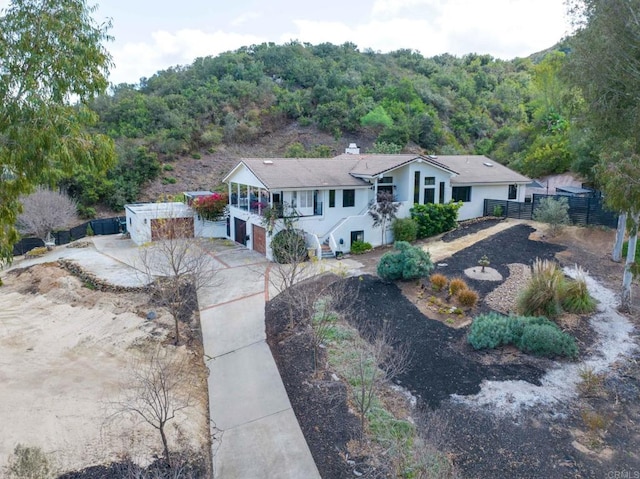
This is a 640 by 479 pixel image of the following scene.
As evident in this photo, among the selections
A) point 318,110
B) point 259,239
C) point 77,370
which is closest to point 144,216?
point 259,239

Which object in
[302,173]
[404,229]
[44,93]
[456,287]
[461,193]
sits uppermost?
[44,93]

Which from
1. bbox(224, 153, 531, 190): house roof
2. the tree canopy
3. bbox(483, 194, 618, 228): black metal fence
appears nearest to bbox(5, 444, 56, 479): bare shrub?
the tree canopy

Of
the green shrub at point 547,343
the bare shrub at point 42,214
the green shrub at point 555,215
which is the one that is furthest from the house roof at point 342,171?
the green shrub at point 547,343

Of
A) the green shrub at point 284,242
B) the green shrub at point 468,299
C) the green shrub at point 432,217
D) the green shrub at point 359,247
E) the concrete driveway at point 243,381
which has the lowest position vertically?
the concrete driveway at point 243,381

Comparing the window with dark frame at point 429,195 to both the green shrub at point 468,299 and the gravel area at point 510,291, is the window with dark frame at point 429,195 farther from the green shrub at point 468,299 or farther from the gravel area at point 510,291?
the green shrub at point 468,299

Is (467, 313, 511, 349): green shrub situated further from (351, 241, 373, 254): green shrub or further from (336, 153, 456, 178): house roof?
(336, 153, 456, 178): house roof

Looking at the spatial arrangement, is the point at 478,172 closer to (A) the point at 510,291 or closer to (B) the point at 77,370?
(A) the point at 510,291
